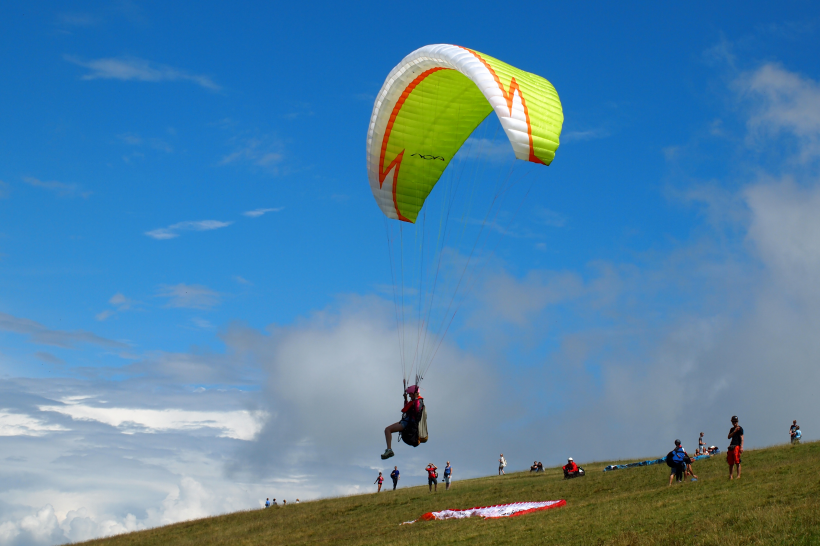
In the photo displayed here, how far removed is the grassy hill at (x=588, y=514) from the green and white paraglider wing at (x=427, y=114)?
7404 millimetres

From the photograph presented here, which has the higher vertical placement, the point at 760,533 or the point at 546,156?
the point at 546,156

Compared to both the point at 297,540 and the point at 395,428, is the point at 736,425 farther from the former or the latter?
the point at 297,540

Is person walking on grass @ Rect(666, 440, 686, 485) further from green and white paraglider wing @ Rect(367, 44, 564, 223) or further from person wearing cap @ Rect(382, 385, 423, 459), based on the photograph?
green and white paraglider wing @ Rect(367, 44, 564, 223)

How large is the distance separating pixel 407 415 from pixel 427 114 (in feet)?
24.0

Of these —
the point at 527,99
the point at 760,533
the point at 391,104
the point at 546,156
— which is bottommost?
the point at 760,533

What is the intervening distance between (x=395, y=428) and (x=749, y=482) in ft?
25.8

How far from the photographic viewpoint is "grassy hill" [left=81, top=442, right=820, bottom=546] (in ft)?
38.6

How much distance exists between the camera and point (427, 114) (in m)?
17.3

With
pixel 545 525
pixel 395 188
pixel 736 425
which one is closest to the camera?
pixel 545 525

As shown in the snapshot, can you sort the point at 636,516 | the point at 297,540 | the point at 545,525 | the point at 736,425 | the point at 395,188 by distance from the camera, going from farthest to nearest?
the point at 297,540 → the point at 395,188 → the point at 736,425 → the point at 545,525 → the point at 636,516

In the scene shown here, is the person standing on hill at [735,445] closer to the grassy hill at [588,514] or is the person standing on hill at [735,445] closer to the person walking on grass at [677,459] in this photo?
the grassy hill at [588,514]

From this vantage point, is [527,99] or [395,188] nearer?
[527,99]

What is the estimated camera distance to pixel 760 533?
10719 mm

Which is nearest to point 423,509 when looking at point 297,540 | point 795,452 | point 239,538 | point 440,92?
point 297,540
